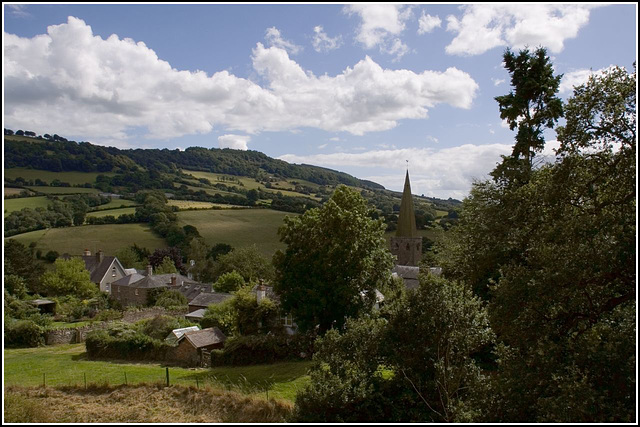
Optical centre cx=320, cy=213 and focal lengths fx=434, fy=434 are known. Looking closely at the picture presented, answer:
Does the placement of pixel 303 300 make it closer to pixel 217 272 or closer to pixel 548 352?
pixel 548 352

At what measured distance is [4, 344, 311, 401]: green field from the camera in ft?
59.3

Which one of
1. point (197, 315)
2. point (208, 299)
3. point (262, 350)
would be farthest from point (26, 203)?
point (262, 350)

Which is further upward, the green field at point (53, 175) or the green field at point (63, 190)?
the green field at point (53, 175)

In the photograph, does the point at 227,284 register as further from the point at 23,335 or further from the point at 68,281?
the point at 68,281

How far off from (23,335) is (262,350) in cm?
1997

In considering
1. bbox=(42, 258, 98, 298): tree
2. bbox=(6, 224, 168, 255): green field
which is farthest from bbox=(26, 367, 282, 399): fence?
bbox=(6, 224, 168, 255): green field

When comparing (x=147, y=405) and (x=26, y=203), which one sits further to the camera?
(x=26, y=203)

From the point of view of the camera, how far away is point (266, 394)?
16.0 metres

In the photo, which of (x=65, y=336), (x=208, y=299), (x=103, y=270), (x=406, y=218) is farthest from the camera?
(x=103, y=270)

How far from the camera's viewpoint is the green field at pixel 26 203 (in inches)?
2499

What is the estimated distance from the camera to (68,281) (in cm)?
4731

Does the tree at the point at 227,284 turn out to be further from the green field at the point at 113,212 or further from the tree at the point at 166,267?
the green field at the point at 113,212

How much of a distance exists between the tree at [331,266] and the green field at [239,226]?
Result: 4651 cm

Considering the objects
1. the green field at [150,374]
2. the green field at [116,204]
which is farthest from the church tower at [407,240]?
the green field at [116,204]
